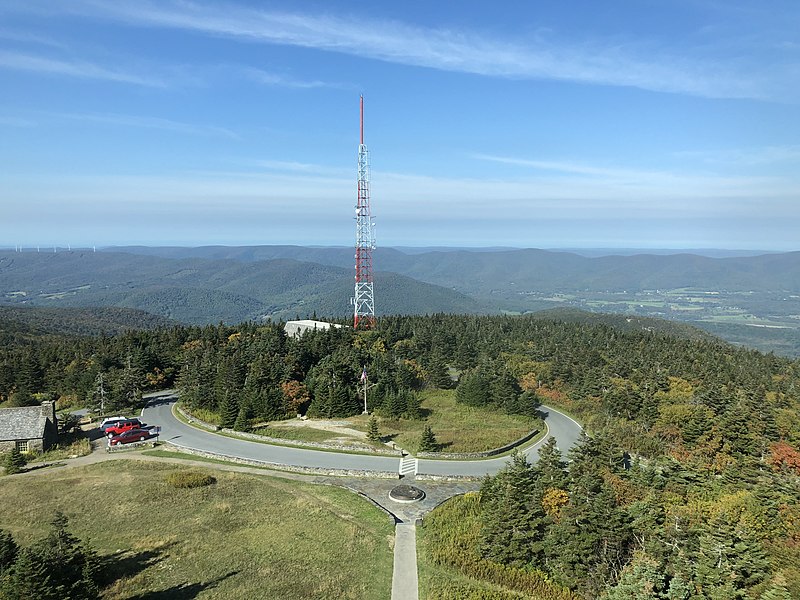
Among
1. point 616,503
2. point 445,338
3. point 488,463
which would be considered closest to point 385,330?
point 445,338

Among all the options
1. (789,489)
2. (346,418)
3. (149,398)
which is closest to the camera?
(789,489)

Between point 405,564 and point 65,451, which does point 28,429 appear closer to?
point 65,451

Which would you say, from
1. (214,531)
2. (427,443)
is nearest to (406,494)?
(427,443)

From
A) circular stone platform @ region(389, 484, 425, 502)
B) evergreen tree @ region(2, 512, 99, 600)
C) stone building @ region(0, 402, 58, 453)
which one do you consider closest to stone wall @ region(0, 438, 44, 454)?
stone building @ region(0, 402, 58, 453)

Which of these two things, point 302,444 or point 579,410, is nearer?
point 302,444

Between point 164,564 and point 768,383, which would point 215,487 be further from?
point 768,383

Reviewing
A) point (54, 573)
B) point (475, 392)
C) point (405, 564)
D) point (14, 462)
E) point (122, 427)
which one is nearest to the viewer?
point (54, 573)

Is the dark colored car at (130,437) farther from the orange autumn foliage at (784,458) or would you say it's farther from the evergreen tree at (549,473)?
the orange autumn foliage at (784,458)

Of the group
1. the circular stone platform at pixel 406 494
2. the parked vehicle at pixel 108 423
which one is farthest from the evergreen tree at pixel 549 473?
the parked vehicle at pixel 108 423
